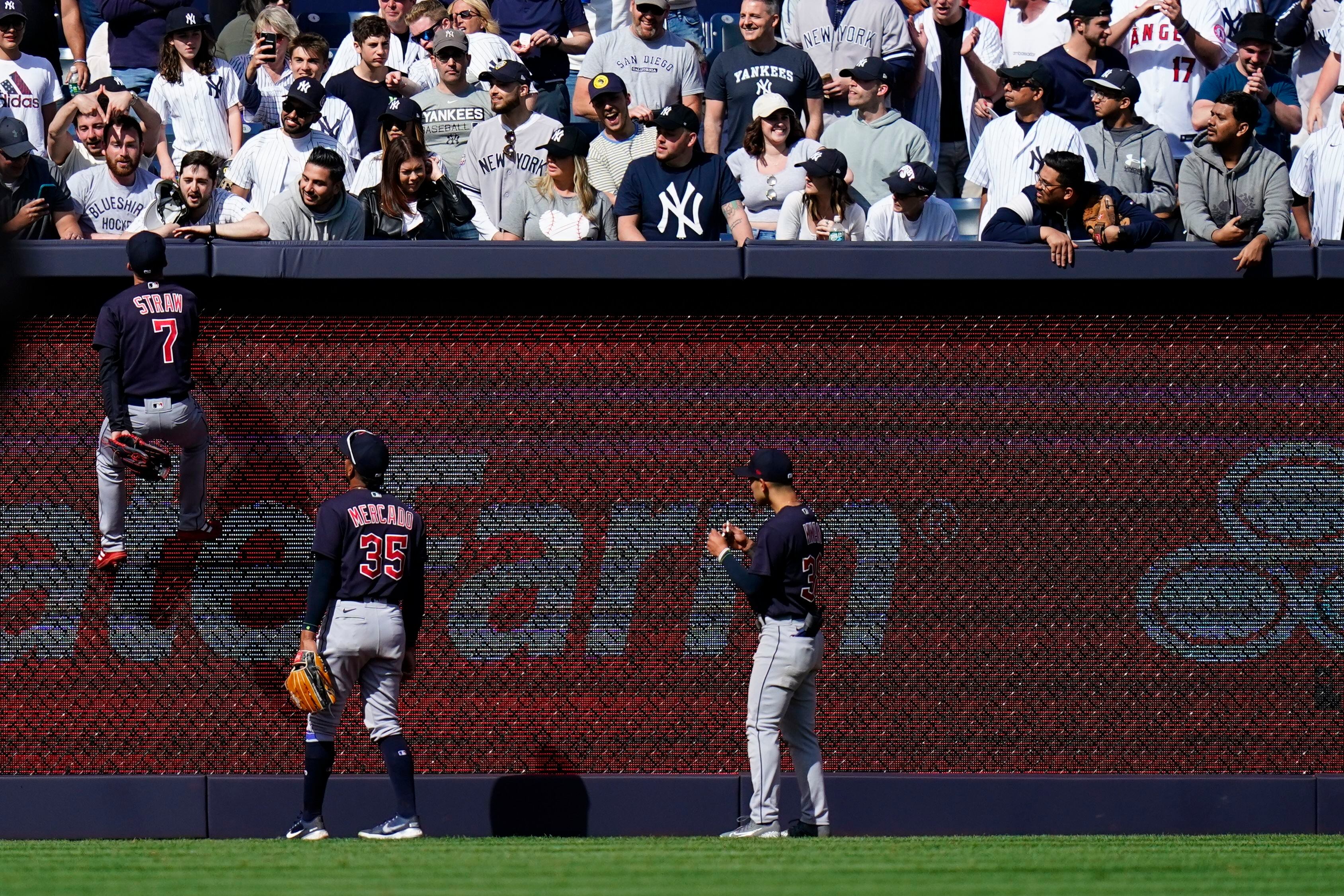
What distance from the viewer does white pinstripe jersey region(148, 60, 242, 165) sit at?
37.0 feet

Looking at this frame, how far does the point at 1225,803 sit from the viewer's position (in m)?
8.42

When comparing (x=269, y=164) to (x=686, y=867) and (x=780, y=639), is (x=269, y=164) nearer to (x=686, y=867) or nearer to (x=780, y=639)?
(x=780, y=639)

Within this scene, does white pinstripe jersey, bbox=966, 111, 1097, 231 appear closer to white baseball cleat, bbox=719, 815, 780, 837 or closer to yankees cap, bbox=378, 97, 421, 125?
yankees cap, bbox=378, 97, 421, 125

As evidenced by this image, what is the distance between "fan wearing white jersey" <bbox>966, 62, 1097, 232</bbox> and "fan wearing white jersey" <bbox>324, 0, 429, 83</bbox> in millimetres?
4234

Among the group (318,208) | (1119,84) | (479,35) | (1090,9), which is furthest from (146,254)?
(1090,9)

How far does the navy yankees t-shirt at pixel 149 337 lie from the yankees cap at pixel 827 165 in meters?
3.45

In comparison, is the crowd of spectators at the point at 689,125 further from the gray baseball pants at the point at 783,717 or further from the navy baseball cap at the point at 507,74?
the gray baseball pants at the point at 783,717

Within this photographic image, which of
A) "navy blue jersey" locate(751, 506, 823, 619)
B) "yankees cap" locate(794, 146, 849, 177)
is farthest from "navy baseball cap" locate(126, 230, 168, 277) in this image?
"yankees cap" locate(794, 146, 849, 177)

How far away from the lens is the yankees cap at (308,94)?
1025 cm

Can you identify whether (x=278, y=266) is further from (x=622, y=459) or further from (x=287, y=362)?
(x=622, y=459)

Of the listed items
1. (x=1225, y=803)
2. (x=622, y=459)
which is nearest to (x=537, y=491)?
(x=622, y=459)

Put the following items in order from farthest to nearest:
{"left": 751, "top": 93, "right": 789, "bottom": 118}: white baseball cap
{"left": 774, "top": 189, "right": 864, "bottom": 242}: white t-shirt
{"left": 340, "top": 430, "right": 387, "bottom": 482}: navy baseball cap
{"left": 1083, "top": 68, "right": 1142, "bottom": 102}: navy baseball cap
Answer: {"left": 751, "top": 93, "right": 789, "bottom": 118}: white baseball cap < {"left": 1083, "top": 68, "right": 1142, "bottom": 102}: navy baseball cap < {"left": 774, "top": 189, "right": 864, "bottom": 242}: white t-shirt < {"left": 340, "top": 430, "right": 387, "bottom": 482}: navy baseball cap

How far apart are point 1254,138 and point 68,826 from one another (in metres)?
7.16

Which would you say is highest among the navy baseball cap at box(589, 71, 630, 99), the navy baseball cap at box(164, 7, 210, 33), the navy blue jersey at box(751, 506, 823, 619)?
the navy baseball cap at box(164, 7, 210, 33)
